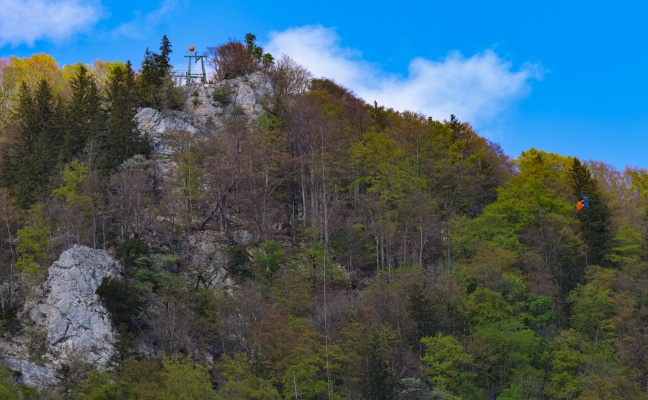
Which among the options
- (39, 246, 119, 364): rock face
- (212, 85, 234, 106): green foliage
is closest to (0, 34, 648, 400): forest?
(39, 246, 119, 364): rock face

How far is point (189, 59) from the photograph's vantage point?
80125 mm

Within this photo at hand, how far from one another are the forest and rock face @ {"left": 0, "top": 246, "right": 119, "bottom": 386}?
25.2 inches

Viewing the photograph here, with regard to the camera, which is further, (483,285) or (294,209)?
(294,209)

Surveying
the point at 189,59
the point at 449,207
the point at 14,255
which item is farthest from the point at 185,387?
→ the point at 189,59

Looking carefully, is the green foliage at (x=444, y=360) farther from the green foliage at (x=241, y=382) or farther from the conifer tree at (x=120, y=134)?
the conifer tree at (x=120, y=134)

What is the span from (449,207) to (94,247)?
27.0 metres

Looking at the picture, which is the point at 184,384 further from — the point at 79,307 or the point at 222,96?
the point at 222,96

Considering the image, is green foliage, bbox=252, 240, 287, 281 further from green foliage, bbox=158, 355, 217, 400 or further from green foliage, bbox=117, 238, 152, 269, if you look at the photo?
green foliage, bbox=158, 355, 217, 400

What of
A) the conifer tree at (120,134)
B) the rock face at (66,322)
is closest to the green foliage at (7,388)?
the rock face at (66,322)

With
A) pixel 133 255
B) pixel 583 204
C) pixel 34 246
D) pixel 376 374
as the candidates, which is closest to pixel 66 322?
pixel 133 255

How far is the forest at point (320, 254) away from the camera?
4188 centimetres

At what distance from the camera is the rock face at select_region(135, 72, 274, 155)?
66062 mm

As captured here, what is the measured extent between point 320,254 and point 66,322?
1657cm

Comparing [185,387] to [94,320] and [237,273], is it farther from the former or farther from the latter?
[237,273]
